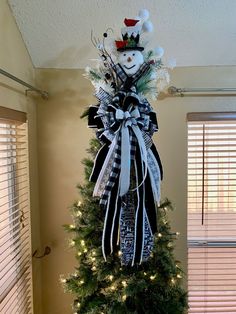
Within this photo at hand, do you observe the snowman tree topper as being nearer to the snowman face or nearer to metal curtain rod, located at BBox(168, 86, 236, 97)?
the snowman face

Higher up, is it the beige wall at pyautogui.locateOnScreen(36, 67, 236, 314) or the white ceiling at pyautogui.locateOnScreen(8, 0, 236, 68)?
the white ceiling at pyautogui.locateOnScreen(8, 0, 236, 68)

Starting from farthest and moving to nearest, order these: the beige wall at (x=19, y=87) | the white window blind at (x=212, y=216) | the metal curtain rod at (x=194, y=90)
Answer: the white window blind at (x=212, y=216) < the metal curtain rod at (x=194, y=90) < the beige wall at (x=19, y=87)

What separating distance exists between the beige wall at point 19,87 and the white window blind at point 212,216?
1092 mm

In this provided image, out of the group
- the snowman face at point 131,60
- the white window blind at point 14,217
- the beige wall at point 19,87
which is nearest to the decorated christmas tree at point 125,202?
the snowman face at point 131,60

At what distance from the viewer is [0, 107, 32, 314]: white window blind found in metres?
1.71

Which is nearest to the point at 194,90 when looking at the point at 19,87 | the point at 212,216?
the point at 212,216

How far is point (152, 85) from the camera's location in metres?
1.63

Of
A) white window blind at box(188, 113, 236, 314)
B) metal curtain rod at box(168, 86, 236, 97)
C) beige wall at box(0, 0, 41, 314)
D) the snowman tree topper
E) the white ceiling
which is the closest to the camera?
the snowman tree topper

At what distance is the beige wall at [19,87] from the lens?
66.9 inches

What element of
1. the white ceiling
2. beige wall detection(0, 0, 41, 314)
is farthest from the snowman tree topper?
beige wall detection(0, 0, 41, 314)

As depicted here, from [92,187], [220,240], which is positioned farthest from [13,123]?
[220,240]

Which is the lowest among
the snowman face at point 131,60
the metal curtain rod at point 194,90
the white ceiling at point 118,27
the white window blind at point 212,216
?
the white window blind at point 212,216

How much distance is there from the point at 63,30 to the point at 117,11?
0.35m

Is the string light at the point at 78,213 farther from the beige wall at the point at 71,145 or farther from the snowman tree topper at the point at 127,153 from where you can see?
the beige wall at the point at 71,145
